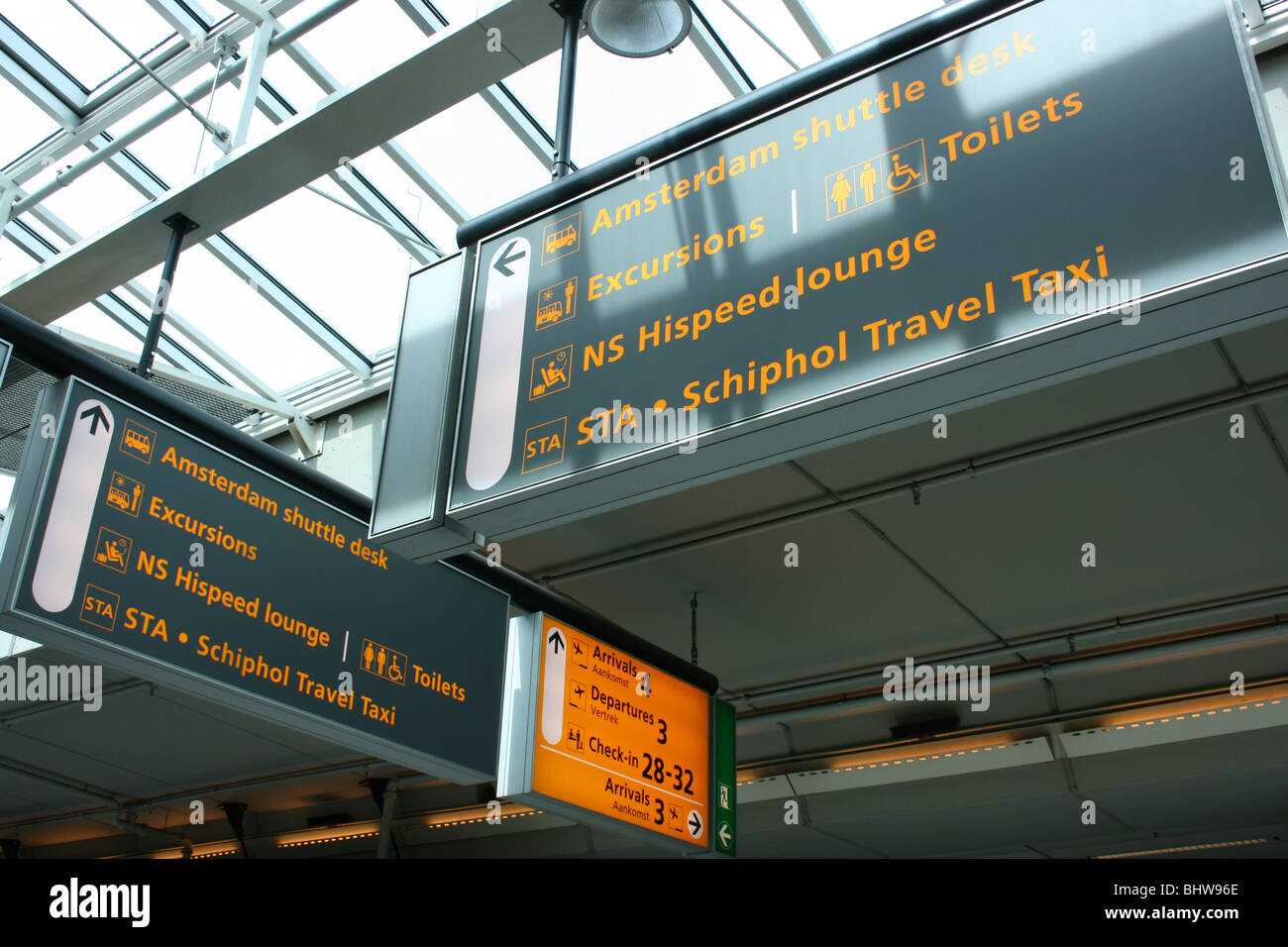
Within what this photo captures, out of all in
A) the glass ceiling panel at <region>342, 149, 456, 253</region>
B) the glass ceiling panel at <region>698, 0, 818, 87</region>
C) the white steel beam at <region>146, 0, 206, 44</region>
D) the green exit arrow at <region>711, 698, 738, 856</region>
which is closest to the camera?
the green exit arrow at <region>711, 698, 738, 856</region>

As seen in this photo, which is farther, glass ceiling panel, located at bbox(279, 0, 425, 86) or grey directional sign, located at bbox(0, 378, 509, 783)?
glass ceiling panel, located at bbox(279, 0, 425, 86)

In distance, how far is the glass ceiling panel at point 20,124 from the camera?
7282mm

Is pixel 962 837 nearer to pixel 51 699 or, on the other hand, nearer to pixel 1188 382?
pixel 1188 382

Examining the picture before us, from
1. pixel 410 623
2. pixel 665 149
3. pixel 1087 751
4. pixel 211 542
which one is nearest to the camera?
pixel 665 149

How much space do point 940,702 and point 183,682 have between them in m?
5.16

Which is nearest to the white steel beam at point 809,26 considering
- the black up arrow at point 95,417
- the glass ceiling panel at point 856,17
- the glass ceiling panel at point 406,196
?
the glass ceiling panel at point 856,17

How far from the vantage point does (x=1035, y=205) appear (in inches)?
103

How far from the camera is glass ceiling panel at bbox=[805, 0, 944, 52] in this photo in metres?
6.09

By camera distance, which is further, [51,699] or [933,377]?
[51,699]

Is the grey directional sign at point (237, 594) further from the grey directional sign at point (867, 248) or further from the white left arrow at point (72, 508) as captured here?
the grey directional sign at point (867, 248)

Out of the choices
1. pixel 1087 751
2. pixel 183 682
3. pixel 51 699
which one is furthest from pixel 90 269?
pixel 1087 751

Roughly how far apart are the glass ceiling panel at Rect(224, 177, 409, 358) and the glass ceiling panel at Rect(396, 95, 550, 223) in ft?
2.49

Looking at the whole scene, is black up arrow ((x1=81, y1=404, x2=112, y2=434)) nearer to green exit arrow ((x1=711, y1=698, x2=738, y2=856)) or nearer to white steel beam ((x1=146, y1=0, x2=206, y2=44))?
green exit arrow ((x1=711, y1=698, x2=738, y2=856))

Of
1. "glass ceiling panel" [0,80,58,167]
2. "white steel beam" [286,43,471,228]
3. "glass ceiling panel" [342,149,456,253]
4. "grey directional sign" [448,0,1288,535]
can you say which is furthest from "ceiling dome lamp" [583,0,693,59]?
"glass ceiling panel" [0,80,58,167]
